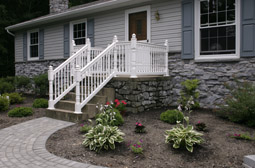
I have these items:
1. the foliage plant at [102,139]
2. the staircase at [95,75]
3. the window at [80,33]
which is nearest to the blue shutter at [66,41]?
the window at [80,33]

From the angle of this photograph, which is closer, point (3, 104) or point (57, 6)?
point (3, 104)

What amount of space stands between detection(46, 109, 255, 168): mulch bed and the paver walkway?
0.60 ft

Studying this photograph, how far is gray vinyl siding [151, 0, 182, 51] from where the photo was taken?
7.64 metres

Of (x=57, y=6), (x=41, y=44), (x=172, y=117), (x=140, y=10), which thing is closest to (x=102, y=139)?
(x=172, y=117)

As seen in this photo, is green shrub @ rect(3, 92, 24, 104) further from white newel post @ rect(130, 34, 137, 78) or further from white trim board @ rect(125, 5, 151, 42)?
white newel post @ rect(130, 34, 137, 78)

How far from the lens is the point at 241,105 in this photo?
5.06 meters

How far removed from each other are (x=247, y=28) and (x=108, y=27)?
5228 millimetres

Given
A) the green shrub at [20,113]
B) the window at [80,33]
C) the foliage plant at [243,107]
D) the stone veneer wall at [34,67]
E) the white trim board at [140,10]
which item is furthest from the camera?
the stone veneer wall at [34,67]

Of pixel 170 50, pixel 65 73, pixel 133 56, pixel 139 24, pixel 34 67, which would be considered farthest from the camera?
pixel 34 67

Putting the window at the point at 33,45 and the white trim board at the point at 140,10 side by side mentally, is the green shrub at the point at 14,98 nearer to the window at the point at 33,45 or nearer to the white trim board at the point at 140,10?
the white trim board at the point at 140,10

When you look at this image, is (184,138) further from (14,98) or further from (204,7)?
(14,98)

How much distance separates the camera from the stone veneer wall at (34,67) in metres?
12.0

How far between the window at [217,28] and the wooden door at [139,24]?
6.70ft

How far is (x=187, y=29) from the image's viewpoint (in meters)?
7.32
